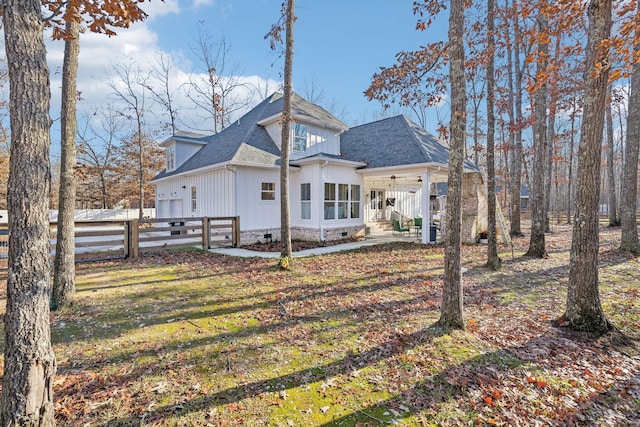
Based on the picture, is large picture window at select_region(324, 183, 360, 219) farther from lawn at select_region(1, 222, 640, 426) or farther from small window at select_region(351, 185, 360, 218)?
lawn at select_region(1, 222, 640, 426)

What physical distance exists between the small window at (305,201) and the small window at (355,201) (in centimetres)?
224

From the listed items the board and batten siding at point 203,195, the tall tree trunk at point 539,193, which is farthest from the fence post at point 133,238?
the tall tree trunk at point 539,193

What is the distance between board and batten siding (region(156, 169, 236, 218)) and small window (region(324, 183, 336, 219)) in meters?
3.85

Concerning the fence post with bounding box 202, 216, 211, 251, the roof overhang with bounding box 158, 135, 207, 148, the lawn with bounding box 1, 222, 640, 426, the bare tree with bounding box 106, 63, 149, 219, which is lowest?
the lawn with bounding box 1, 222, 640, 426

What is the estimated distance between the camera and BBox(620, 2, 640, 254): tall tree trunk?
9.48 m

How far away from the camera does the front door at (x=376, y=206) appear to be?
645 inches

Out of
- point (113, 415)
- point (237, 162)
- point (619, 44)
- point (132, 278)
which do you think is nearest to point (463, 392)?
point (113, 415)

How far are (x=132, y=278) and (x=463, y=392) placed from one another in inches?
287

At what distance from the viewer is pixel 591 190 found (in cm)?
420

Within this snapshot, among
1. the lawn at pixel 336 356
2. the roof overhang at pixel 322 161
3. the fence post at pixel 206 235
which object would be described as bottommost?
the lawn at pixel 336 356

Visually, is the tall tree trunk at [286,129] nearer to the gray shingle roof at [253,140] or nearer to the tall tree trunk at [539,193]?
the gray shingle roof at [253,140]

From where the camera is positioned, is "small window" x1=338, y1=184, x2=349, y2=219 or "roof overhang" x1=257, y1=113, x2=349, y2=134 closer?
"small window" x1=338, y1=184, x2=349, y2=219

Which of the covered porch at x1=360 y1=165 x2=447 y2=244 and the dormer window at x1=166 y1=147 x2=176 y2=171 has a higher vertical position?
the dormer window at x1=166 y1=147 x2=176 y2=171

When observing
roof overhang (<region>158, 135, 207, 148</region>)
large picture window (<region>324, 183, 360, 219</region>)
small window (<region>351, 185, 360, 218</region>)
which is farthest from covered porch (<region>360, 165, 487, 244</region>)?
roof overhang (<region>158, 135, 207, 148</region>)
